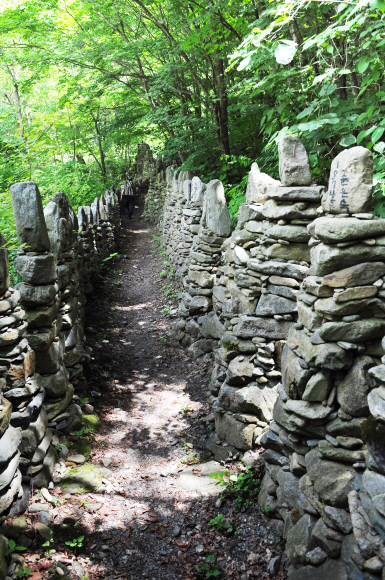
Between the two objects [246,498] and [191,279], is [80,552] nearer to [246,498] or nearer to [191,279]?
[246,498]

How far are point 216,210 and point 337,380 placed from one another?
478cm

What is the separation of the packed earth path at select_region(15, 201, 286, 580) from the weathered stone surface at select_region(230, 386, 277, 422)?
68 centimetres

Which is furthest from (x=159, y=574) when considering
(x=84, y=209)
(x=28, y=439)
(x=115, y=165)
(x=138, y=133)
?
(x=115, y=165)

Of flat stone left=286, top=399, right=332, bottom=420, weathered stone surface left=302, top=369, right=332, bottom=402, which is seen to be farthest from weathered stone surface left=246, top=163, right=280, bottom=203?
flat stone left=286, top=399, right=332, bottom=420

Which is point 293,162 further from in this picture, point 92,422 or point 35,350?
point 92,422

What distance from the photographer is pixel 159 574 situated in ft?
11.9

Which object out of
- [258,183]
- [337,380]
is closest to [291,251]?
[258,183]

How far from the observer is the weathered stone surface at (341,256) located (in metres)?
3.09

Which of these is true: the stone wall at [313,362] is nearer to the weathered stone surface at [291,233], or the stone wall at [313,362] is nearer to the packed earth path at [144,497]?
the weathered stone surface at [291,233]

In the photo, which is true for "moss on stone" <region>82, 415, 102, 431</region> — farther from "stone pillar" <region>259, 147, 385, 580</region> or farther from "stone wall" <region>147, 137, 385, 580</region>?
"stone pillar" <region>259, 147, 385, 580</region>

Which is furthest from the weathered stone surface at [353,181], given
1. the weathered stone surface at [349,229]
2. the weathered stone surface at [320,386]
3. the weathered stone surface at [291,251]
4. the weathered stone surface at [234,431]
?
the weathered stone surface at [234,431]

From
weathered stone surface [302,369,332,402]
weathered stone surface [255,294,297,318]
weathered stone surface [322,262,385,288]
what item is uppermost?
weathered stone surface [322,262,385,288]

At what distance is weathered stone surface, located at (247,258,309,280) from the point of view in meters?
4.45

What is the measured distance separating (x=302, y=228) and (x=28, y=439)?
3706mm
